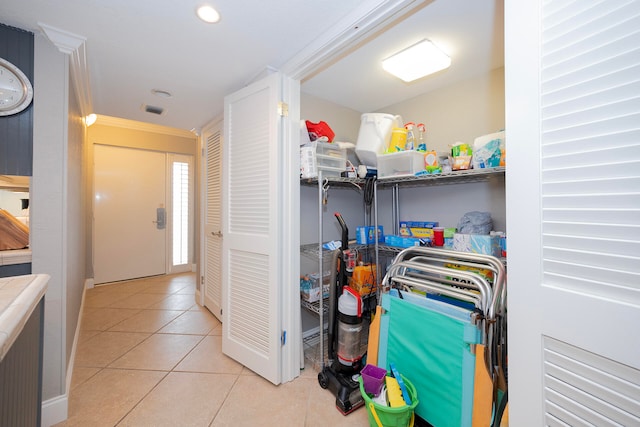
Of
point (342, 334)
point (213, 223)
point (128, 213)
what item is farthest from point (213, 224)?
point (128, 213)

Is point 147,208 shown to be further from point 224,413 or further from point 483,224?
point 483,224

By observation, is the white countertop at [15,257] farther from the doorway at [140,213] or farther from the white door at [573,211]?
the doorway at [140,213]

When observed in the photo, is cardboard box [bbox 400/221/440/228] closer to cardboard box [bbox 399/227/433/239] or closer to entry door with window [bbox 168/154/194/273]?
cardboard box [bbox 399/227/433/239]

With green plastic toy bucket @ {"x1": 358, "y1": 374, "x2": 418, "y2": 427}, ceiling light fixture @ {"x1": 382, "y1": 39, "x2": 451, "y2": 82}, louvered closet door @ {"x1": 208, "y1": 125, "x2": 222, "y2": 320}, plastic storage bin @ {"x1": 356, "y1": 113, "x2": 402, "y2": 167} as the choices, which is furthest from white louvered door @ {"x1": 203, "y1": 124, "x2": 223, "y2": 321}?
green plastic toy bucket @ {"x1": 358, "y1": 374, "x2": 418, "y2": 427}

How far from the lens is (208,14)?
1.34 meters

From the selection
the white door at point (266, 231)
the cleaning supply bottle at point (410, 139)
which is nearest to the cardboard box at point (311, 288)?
the white door at point (266, 231)

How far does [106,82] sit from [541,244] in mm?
2907

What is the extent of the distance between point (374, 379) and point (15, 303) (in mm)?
1407

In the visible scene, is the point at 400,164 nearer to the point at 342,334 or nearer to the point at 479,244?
the point at 479,244

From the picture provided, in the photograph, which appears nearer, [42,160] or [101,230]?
[42,160]

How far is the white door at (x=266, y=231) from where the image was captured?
1741mm

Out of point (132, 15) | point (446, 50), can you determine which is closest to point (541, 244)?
point (446, 50)

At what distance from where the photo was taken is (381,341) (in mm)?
1544

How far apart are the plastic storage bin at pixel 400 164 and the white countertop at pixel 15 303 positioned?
1.90 m
